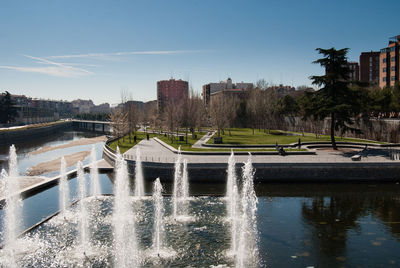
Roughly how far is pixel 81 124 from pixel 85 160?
12669cm

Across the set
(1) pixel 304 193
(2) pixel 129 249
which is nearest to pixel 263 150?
(1) pixel 304 193

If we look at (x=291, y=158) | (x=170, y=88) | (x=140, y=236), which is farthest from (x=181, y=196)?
(x=170, y=88)

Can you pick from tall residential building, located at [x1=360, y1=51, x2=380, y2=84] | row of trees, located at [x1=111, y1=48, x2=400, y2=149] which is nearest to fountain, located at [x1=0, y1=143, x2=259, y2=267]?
row of trees, located at [x1=111, y1=48, x2=400, y2=149]

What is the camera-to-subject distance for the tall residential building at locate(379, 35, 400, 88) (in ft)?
198

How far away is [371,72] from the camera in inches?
3720

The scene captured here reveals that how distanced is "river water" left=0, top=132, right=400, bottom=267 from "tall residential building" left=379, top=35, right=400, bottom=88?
45.9 meters

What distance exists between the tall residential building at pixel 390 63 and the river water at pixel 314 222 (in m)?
45.9

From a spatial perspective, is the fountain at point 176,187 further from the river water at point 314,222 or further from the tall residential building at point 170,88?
the tall residential building at point 170,88

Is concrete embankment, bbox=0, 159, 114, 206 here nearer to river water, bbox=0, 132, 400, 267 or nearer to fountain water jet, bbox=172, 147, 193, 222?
river water, bbox=0, 132, 400, 267

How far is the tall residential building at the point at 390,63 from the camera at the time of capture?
6044 centimetres

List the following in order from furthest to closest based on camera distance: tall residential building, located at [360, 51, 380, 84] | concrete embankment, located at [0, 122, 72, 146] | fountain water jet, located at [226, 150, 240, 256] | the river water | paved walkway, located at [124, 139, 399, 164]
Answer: tall residential building, located at [360, 51, 380, 84]
concrete embankment, located at [0, 122, 72, 146]
paved walkway, located at [124, 139, 399, 164]
fountain water jet, located at [226, 150, 240, 256]
the river water

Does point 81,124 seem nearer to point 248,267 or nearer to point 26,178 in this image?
point 26,178

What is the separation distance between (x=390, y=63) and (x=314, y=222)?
2341 inches

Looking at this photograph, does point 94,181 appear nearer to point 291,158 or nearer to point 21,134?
point 291,158
